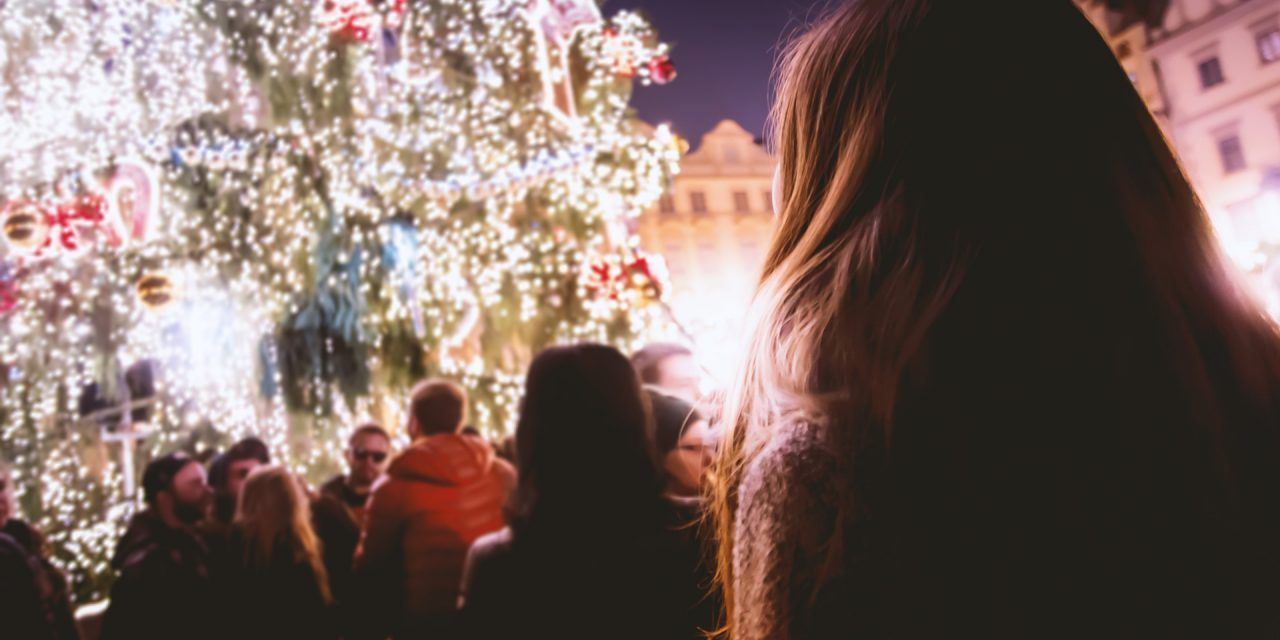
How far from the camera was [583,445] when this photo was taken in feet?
7.46

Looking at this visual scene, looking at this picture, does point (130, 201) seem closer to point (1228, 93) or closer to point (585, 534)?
point (585, 534)

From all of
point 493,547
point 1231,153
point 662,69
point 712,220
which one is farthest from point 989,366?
point 712,220

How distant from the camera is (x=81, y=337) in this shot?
33.0ft

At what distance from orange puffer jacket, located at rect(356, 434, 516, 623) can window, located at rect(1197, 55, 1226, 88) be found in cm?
547

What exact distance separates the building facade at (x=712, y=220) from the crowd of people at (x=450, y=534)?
19683mm

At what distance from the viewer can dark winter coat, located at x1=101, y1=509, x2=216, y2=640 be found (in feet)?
13.5

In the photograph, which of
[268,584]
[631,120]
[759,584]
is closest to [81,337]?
[631,120]

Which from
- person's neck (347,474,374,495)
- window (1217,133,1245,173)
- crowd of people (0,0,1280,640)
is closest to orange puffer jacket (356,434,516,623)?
person's neck (347,474,374,495)

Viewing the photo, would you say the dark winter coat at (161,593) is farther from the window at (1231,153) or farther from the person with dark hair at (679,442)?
the window at (1231,153)

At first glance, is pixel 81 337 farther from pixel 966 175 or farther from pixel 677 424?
pixel 966 175

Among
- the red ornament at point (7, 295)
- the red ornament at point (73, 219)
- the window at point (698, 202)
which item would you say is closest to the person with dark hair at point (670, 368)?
the red ornament at point (73, 219)

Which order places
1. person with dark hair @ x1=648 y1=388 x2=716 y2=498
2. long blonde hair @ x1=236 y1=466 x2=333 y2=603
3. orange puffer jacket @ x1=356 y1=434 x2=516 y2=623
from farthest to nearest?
long blonde hair @ x1=236 y1=466 x2=333 y2=603
orange puffer jacket @ x1=356 y1=434 x2=516 y2=623
person with dark hair @ x1=648 y1=388 x2=716 y2=498

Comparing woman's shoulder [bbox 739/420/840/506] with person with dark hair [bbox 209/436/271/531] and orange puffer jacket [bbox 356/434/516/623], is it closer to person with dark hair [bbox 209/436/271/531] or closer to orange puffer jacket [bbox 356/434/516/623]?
orange puffer jacket [bbox 356/434/516/623]

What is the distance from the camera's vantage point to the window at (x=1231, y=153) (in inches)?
236
